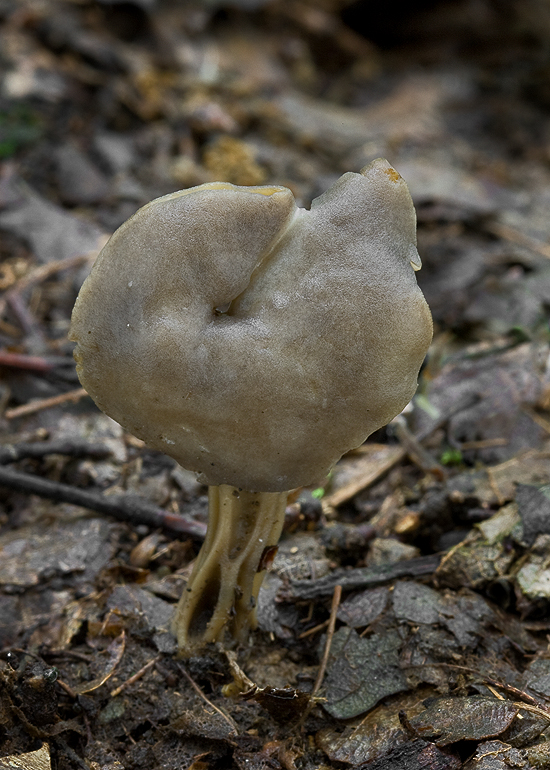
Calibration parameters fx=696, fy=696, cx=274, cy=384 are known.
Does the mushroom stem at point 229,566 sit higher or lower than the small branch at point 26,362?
higher

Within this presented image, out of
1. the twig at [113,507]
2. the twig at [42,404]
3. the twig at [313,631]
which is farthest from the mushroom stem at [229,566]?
the twig at [42,404]

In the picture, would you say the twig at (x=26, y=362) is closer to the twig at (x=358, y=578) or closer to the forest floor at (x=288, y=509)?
the forest floor at (x=288, y=509)

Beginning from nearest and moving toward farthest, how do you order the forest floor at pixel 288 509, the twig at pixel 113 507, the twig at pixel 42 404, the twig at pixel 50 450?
the forest floor at pixel 288 509, the twig at pixel 113 507, the twig at pixel 50 450, the twig at pixel 42 404

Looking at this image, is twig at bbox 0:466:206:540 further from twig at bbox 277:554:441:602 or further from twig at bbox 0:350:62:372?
twig at bbox 0:350:62:372

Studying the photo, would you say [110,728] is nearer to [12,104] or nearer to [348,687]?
[348,687]

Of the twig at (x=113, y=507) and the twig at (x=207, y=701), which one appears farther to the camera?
the twig at (x=113, y=507)

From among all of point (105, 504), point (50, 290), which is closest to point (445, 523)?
point (105, 504)
